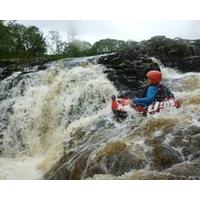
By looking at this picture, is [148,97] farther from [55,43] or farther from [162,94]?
[55,43]

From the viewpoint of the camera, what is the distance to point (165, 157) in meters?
3.70

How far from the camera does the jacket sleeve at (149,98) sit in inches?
160

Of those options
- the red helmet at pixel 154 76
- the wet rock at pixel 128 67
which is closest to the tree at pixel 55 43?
the wet rock at pixel 128 67

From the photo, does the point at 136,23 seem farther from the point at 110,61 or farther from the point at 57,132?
the point at 57,132

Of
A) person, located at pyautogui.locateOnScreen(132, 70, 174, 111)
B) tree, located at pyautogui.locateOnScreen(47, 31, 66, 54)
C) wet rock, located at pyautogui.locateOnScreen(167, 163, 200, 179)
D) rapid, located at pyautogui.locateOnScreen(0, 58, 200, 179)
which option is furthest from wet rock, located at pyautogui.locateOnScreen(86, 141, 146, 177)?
tree, located at pyautogui.locateOnScreen(47, 31, 66, 54)

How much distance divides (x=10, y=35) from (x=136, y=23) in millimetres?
1167

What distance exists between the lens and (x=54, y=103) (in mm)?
4809

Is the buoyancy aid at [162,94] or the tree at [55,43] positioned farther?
the tree at [55,43]

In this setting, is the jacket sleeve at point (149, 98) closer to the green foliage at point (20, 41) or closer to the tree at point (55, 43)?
the tree at point (55, 43)

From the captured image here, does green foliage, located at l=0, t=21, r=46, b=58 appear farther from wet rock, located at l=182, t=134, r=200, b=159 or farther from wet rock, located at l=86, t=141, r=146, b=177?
wet rock, located at l=182, t=134, r=200, b=159

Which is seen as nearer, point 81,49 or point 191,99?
point 191,99

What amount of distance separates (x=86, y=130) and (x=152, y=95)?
64 cm

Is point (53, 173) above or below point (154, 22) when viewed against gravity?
below

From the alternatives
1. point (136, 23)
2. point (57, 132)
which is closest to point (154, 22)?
point (136, 23)
